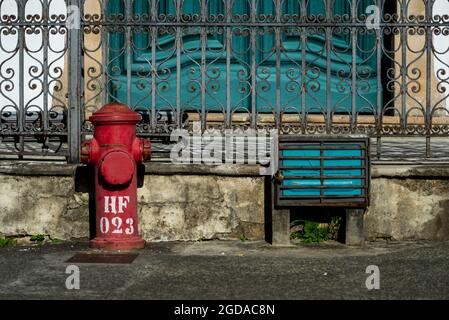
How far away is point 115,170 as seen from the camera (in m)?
5.95

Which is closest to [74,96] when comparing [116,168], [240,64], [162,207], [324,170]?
[116,168]

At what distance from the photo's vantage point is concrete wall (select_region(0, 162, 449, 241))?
653 centimetres

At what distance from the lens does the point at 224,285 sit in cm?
487

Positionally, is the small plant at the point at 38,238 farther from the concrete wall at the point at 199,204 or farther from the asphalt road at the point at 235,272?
the asphalt road at the point at 235,272

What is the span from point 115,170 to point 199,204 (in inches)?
36.0

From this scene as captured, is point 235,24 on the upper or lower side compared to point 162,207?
upper

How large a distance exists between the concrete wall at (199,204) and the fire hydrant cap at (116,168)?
22.4 inches

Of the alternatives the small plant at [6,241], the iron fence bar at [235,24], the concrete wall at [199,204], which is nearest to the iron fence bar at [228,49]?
the iron fence bar at [235,24]

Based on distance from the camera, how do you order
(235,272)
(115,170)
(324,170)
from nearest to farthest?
(235,272)
(115,170)
(324,170)

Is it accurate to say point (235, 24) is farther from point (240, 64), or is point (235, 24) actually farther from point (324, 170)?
point (240, 64)

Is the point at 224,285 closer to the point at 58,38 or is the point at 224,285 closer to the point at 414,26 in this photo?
the point at 414,26

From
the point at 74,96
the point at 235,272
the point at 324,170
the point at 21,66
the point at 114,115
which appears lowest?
the point at 235,272
